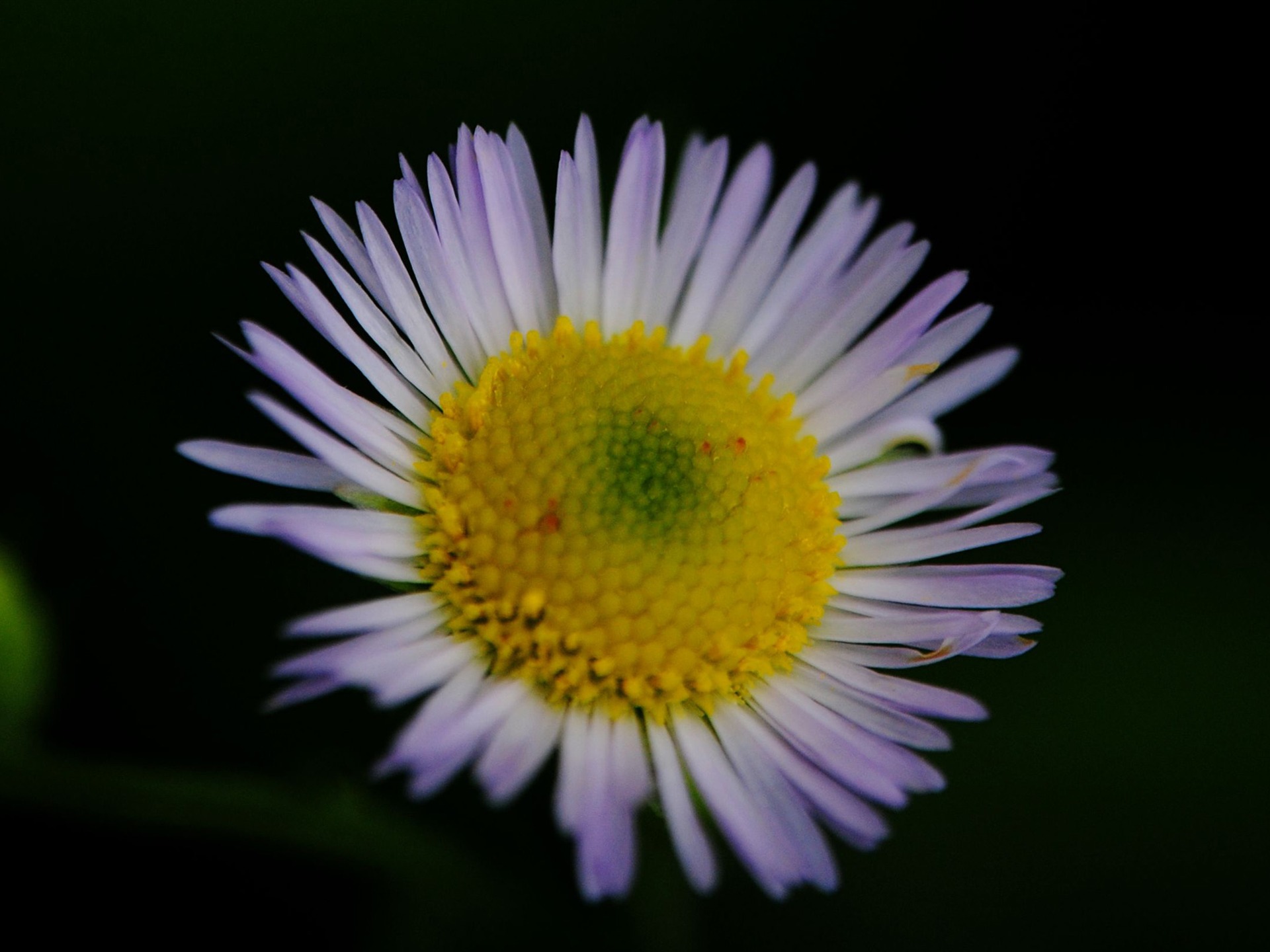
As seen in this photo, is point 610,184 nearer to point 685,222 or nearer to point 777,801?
point 685,222

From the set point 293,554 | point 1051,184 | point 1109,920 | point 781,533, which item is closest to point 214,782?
point 293,554

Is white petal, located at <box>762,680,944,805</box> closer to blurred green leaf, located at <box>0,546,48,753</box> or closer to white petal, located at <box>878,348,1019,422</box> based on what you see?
white petal, located at <box>878,348,1019,422</box>

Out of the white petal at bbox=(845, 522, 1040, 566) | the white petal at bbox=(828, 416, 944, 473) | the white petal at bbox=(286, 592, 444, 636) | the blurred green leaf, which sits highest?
the white petal at bbox=(828, 416, 944, 473)

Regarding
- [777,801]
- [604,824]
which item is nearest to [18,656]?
[604,824]

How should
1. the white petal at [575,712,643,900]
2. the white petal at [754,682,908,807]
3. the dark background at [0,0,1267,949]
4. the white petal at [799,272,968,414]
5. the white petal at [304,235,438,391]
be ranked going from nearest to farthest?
the white petal at [575,712,643,900] < the white petal at [754,682,908,807] < the white petal at [304,235,438,391] < the white petal at [799,272,968,414] < the dark background at [0,0,1267,949]

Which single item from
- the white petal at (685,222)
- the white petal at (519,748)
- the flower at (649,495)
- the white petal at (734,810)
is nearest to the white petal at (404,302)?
the flower at (649,495)

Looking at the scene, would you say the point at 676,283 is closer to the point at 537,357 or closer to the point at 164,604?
the point at 537,357

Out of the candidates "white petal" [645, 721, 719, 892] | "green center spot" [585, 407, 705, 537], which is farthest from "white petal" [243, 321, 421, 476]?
"white petal" [645, 721, 719, 892]
